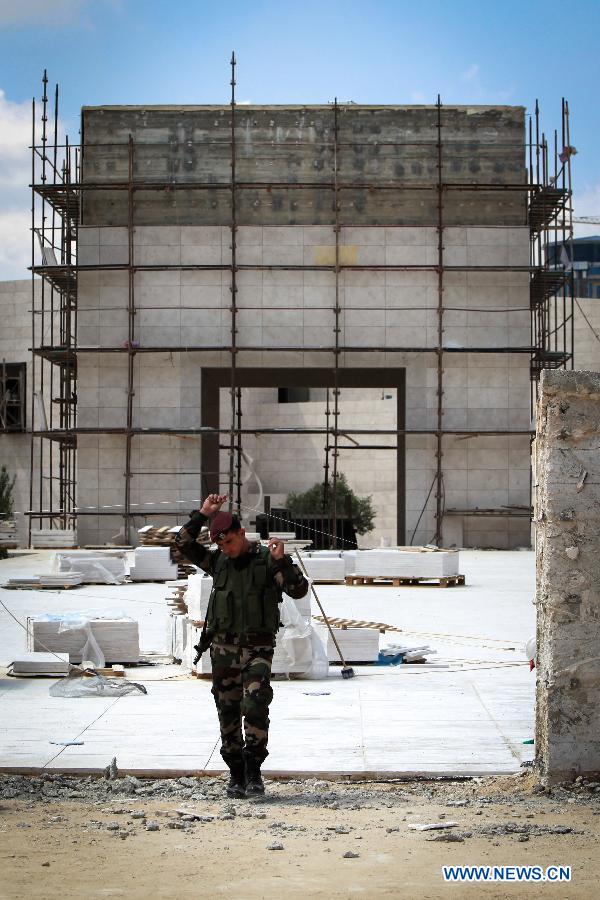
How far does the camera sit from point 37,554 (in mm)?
31891

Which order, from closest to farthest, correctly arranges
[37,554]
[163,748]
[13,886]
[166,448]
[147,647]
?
1. [13,886]
2. [163,748]
3. [147,647]
4. [37,554]
5. [166,448]

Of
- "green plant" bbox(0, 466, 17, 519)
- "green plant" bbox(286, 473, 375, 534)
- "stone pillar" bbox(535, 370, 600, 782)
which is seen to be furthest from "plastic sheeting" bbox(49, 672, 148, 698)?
"green plant" bbox(286, 473, 375, 534)

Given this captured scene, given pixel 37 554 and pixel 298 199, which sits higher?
pixel 298 199

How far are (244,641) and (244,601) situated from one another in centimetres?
21

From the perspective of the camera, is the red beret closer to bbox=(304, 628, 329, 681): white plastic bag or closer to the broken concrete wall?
bbox=(304, 628, 329, 681): white plastic bag

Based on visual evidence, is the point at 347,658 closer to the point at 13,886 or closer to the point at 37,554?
the point at 13,886

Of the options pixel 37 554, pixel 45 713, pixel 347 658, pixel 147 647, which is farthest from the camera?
pixel 37 554

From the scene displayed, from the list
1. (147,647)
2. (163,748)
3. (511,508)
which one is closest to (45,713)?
(163,748)

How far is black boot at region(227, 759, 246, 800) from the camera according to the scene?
6770 mm

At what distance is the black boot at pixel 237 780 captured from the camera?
22.2 feet

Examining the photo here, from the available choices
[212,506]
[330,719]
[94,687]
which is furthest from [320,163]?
[212,506]

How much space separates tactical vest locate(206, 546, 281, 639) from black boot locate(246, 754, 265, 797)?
2.14 ft

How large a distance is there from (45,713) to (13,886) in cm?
423

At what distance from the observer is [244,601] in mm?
6867
